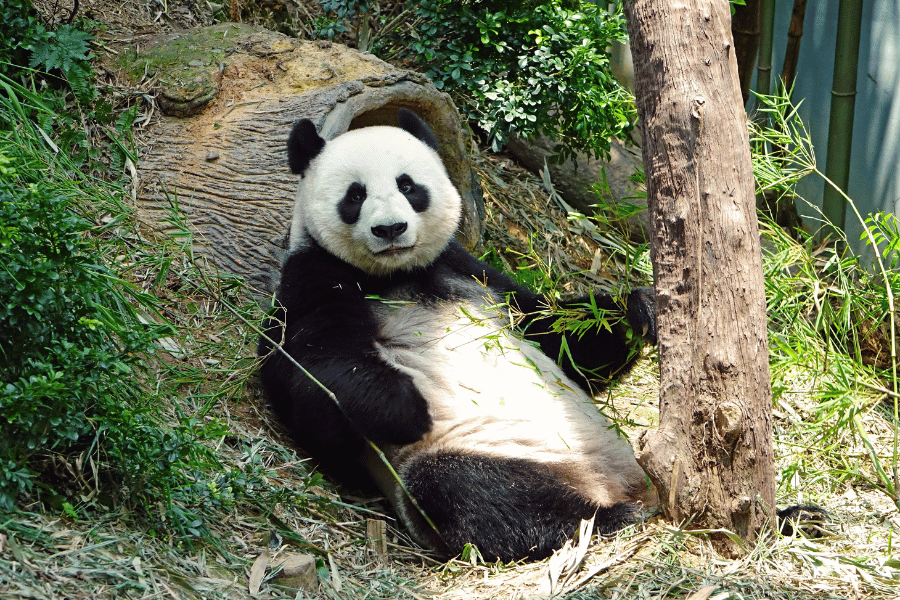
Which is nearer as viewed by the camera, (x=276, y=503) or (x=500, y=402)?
(x=276, y=503)

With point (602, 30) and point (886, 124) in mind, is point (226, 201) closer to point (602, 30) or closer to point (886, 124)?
point (602, 30)

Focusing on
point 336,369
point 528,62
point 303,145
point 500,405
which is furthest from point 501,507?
point 528,62

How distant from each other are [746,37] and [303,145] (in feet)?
11.6

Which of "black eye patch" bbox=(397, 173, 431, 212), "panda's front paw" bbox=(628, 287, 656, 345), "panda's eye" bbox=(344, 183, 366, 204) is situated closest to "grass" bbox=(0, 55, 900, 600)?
"panda's front paw" bbox=(628, 287, 656, 345)

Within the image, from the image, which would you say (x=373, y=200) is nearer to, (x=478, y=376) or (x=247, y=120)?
(x=478, y=376)

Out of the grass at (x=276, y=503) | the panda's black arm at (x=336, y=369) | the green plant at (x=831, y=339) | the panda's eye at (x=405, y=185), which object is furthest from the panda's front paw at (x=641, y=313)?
the panda's eye at (x=405, y=185)

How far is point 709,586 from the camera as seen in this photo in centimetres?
237

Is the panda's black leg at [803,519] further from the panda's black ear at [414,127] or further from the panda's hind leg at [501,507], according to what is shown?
the panda's black ear at [414,127]

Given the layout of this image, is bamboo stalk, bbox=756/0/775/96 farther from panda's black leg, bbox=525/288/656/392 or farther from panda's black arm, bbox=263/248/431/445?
panda's black arm, bbox=263/248/431/445

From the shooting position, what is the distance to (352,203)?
3344mm

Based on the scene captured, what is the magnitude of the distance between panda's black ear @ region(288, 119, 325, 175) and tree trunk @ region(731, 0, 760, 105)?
10.9ft

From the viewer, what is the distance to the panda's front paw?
10.2ft

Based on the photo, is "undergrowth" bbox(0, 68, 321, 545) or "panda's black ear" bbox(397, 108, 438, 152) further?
"panda's black ear" bbox(397, 108, 438, 152)

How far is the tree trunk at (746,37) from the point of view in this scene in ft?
17.5
